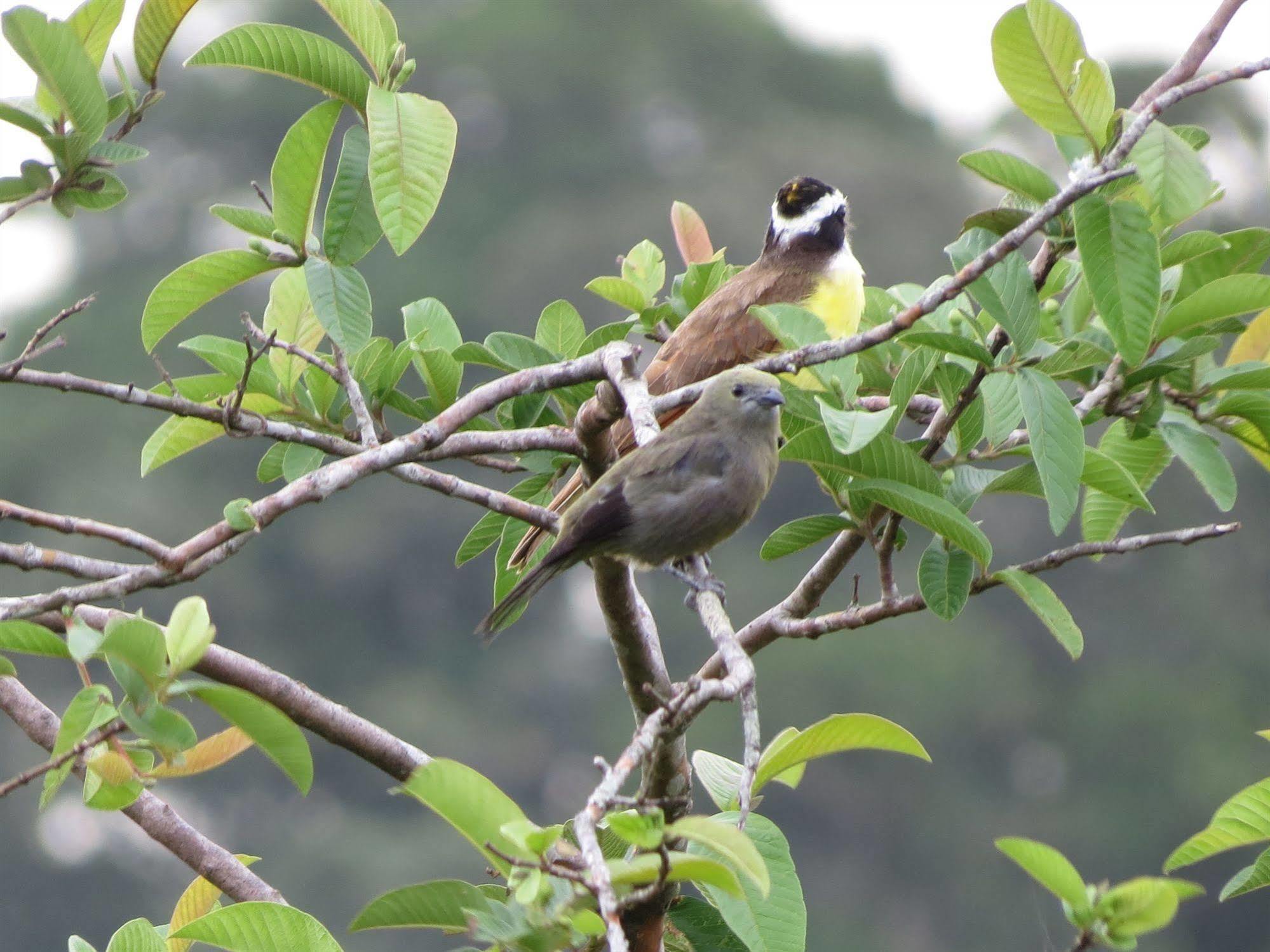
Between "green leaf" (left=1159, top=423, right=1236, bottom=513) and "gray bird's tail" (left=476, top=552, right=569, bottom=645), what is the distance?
4.86 feet

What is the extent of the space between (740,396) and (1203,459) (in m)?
1.30

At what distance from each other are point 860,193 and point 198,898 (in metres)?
39.2

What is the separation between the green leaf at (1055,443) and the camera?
2.84 meters

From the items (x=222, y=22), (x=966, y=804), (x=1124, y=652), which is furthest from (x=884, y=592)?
(x=222, y=22)

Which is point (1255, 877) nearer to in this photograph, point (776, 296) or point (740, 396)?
point (740, 396)

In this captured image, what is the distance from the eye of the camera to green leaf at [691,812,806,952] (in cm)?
248

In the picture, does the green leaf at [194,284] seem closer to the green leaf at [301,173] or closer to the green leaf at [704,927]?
the green leaf at [301,173]

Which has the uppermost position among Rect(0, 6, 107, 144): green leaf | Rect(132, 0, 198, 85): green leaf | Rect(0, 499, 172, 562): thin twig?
Rect(132, 0, 198, 85): green leaf

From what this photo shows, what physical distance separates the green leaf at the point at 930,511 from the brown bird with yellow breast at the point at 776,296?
6.03 feet

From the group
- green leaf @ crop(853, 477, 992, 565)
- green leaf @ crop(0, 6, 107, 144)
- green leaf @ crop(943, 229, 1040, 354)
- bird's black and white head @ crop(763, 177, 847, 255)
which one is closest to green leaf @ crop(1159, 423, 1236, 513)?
green leaf @ crop(943, 229, 1040, 354)

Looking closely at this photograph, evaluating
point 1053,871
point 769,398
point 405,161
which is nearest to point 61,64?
point 405,161

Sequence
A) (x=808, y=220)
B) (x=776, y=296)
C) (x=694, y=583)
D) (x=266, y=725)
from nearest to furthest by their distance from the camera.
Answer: (x=266, y=725) < (x=694, y=583) < (x=776, y=296) < (x=808, y=220)

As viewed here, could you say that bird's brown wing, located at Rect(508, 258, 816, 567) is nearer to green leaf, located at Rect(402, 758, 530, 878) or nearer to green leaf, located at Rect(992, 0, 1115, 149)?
green leaf, located at Rect(992, 0, 1115, 149)

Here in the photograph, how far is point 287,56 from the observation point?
3094 mm
